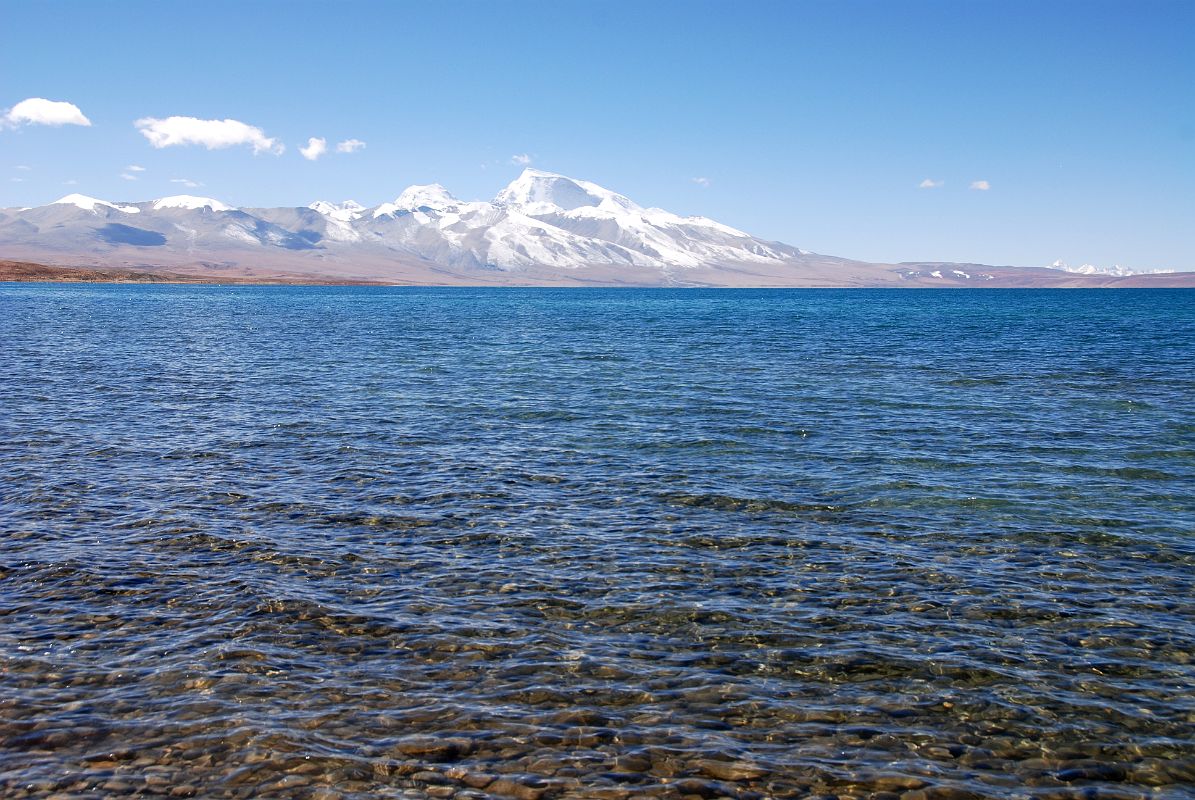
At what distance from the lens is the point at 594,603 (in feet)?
47.1

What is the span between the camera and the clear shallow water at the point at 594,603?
9938 mm

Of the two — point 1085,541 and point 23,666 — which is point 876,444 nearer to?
point 1085,541

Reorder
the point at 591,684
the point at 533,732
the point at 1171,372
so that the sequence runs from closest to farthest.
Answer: the point at 533,732 → the point at 591,684 → the point at 1171,372

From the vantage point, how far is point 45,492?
20.6 metres

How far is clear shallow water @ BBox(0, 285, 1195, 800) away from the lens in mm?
9938

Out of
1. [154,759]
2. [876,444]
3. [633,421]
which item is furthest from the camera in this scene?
[633,421]

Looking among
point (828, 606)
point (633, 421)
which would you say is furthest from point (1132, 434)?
point (828, 606)

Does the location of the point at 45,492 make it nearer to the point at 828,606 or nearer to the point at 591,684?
the point at 591,684

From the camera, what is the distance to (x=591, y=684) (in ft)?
38.1

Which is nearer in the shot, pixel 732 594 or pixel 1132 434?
pixel 732 594

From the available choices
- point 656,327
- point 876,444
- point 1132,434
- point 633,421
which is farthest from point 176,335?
point 1132,434

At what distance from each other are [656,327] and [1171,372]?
188ft

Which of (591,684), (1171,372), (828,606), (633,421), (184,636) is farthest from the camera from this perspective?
(1171,372)

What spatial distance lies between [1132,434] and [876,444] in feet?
32.0
